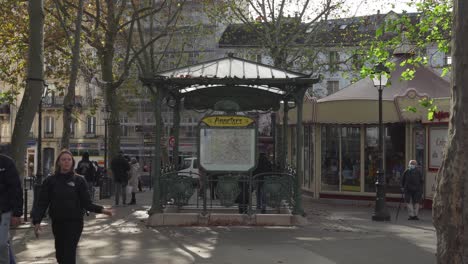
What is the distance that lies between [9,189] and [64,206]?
66 cm

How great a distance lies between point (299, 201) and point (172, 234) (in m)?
3.11

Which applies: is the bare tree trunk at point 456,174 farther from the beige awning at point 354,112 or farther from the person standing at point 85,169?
the beige awning at point 354,112

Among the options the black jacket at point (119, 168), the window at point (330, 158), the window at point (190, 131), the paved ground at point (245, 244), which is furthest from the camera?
the window at point (190, 131)

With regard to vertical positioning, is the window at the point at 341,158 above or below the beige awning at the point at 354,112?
below

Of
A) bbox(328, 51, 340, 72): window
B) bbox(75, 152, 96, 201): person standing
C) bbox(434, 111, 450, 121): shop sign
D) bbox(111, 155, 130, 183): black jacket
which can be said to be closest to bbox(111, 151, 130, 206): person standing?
bbox(111, 155, 130, 183): black jacket

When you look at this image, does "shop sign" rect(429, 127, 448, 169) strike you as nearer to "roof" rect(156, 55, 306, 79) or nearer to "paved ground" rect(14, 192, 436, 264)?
"paved ground" rect(14, 192, 436, 264)

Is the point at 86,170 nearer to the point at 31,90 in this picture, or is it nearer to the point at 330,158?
the point at 31,90

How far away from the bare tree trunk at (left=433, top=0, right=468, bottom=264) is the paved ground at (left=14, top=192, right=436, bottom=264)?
3.75m

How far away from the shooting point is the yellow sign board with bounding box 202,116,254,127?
1372cm

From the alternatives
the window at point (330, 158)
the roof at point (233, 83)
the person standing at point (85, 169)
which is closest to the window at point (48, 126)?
the window at point (330, 158)

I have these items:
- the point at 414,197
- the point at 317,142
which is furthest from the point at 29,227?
the point at 317,142

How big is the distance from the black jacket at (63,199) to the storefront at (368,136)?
1387 cm

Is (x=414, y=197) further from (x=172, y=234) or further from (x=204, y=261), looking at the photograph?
(x=204, y=261)

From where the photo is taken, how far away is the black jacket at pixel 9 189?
6684mm
